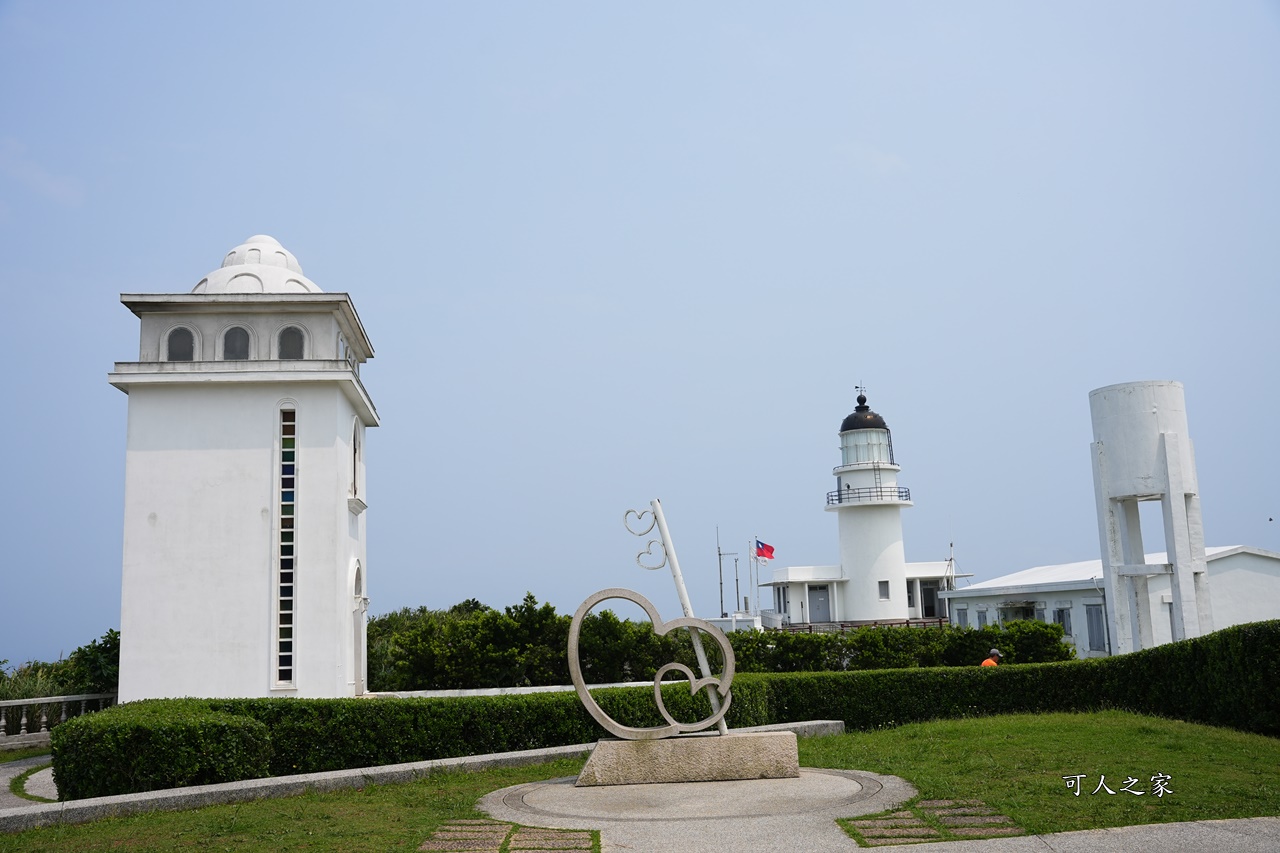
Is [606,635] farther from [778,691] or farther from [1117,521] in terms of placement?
[1117,521]

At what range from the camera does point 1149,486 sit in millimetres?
19938

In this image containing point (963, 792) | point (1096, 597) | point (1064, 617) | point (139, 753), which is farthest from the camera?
point (1064, 617)

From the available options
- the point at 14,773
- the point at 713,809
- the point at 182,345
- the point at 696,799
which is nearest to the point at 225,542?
the point at 182,345

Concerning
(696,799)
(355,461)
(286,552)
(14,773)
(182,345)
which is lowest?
(14,773)

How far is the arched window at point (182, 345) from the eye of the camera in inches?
748

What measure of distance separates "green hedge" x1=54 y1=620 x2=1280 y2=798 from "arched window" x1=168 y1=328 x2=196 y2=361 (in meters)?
7.71

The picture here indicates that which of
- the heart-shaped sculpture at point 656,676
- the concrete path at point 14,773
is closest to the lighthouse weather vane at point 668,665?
the heart-shaped sculpture at point 656,676

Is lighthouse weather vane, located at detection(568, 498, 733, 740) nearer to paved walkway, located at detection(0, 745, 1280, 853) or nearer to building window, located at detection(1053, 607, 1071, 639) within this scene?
paved walkway, located at detection(0, 745, 1280, 853)

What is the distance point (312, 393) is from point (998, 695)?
1357cm

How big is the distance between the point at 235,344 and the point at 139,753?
1008 centimetres

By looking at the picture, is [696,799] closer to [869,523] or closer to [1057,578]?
[1057,578]

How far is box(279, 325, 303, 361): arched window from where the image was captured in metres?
19.3

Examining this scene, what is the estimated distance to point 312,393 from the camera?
19.0 metres

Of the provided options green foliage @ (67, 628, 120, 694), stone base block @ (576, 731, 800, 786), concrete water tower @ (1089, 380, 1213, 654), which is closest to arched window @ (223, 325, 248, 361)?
green foliage @ (67, 628, 120, 694)
